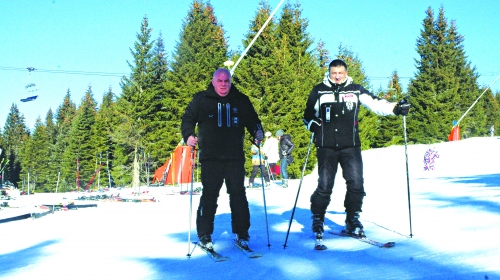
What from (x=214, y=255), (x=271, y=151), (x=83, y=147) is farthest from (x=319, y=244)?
(x=83, y=147)

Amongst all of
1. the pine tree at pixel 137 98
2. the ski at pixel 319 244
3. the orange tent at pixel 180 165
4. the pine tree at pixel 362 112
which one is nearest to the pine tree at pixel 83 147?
the pine tree at pixel 137 98

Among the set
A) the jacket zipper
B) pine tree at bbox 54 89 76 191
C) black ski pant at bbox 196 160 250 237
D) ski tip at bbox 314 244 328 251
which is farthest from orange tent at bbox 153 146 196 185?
pine tree at bbox 54 89 76 191

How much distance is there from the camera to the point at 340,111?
503cm

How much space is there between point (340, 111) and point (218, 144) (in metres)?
1.31

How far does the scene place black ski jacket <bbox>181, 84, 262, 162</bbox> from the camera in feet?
16.0

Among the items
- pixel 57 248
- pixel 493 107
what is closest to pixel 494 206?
pixel 57 248

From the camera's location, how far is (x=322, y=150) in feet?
16.8

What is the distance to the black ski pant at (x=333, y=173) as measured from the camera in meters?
5.07

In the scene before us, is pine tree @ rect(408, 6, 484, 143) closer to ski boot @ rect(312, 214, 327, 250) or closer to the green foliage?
the green foliage

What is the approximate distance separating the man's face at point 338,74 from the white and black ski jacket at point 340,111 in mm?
49

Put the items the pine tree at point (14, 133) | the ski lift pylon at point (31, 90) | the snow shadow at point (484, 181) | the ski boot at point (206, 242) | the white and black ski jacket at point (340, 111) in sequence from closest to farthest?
the ski boot at point (206, 242) → the white and black ski jacket at point (340, 111) → the snow shadow at point (484, 181) → the ski lift pylon at point (31, 90) → the pine tree at point (14, 133)

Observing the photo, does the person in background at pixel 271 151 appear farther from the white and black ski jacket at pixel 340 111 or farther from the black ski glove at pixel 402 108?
the black ski glove at pixel 402 108

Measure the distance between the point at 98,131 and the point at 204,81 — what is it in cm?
3237

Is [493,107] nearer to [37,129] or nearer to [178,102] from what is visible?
[178,102]
